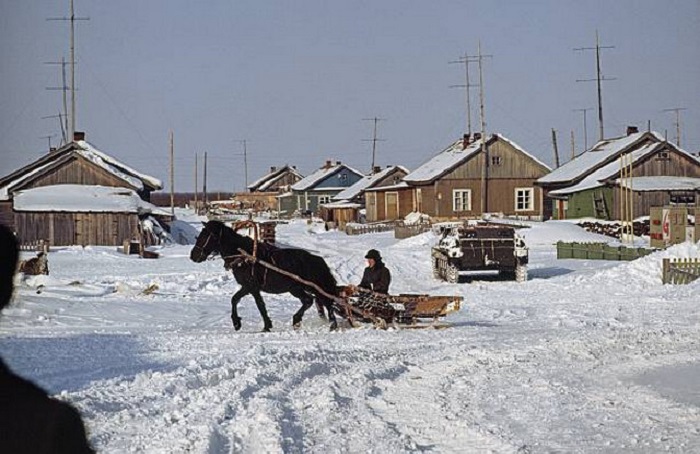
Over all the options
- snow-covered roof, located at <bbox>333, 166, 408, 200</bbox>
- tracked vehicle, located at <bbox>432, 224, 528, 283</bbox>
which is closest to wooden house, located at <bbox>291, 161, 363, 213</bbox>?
snow-covered roof, located at <bbox>333, 166, 408, 200</bbox>

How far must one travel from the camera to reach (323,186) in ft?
352

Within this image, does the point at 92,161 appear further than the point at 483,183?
No

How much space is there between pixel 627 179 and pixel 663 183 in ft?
11.0

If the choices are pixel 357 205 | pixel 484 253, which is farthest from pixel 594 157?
pixel 484 253

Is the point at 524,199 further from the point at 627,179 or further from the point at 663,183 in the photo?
the point at 627,179

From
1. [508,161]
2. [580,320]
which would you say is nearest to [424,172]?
[508,161]

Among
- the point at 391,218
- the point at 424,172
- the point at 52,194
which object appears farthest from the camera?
the point at 391,218

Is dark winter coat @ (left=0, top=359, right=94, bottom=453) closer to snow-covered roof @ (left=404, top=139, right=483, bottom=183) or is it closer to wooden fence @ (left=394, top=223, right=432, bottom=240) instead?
wooden fence @ (left=394, top=223, right=432, bottom=240)

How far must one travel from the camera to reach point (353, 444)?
724cm

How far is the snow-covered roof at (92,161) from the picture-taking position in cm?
4494

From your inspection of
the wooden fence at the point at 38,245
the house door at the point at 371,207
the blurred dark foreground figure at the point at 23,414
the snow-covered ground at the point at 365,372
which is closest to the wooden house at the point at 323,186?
the house door at the point at 371,207

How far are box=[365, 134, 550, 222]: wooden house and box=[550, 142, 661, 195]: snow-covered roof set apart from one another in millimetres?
8065

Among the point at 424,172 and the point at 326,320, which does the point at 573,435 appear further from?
the point at 424,172

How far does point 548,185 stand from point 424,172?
9826 mm
